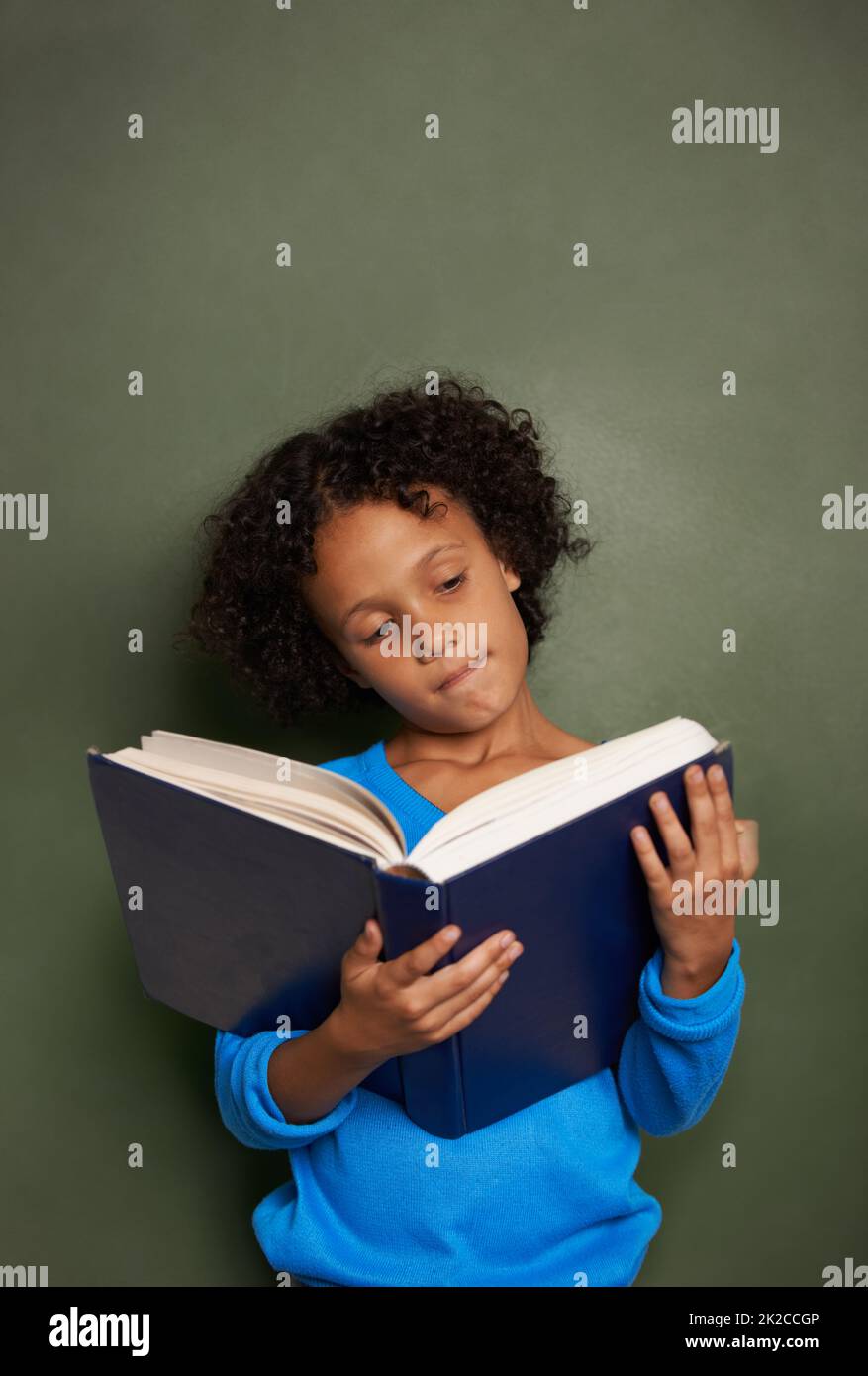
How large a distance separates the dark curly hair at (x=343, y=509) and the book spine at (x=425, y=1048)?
0.52 meters

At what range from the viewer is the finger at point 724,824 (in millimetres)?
1033

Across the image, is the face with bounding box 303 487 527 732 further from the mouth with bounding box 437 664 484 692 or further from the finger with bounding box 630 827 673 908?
the finger with bounding box 630 827 673 908

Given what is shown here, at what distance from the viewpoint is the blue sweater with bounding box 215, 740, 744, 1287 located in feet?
3.70

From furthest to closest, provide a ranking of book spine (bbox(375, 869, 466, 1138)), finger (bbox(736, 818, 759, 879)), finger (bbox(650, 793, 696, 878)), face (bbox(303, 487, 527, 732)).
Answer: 1. face (bbox(303, 487, 527, 732))
2. finger (bbox(736, 818, 759, 879))
3. finger (bbox(650, 793, 696, 878))
4. book spine (bbox(375, 869, 466, 1138))

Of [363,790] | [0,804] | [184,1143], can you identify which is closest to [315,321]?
[0,804]

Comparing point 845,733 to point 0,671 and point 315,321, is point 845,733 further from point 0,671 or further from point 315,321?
point 0,671

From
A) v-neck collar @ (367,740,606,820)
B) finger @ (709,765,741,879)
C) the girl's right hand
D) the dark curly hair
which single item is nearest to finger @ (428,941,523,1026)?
the girl's right hand

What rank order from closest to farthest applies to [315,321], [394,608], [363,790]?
[363,790], [394,608], [315,321]

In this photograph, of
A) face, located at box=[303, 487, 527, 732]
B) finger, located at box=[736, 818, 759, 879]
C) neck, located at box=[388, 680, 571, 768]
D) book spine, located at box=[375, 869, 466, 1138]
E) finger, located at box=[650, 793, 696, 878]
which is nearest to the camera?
book spine, located at box=[375, 869, 466, 1138]

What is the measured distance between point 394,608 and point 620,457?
0.52 meters

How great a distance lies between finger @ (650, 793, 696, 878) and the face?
284mm

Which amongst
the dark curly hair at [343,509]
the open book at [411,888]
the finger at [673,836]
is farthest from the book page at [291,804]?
the dark curly hair at [343,509]

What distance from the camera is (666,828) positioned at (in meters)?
1.01

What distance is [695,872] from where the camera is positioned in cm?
103
